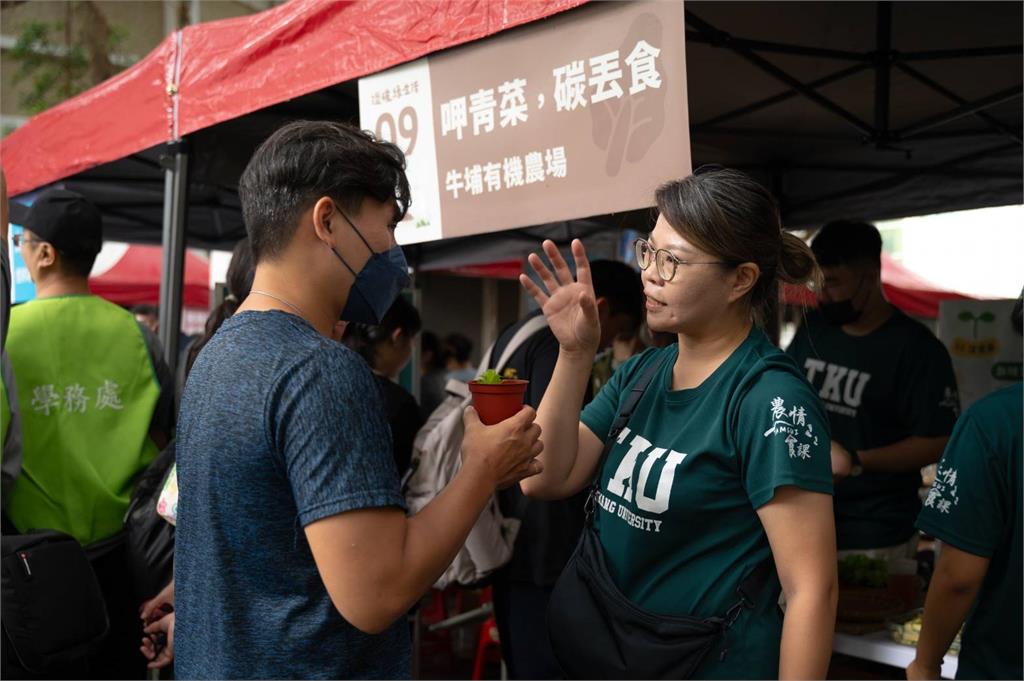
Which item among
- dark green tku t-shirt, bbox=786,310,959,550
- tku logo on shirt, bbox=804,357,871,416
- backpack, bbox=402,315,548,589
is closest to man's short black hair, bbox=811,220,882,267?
dark green tku t-shirt, bbox=786,310,959,550

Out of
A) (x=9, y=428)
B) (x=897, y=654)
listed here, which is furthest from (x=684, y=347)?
(x=9, y=428)

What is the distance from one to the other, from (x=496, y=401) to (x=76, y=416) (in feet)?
6.44

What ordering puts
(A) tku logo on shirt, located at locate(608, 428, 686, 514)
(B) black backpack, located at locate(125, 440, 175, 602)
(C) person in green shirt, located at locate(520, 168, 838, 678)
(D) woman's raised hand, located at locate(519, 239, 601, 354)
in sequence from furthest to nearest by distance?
(B) black backpack, located at locate(125, 440, 175, 602), (D) woman's raised hand, located at locate(519, 239, 601, 354), (A) tku logo on shirt, located at locate(608, 428, 686, 514), (C) person in green shirt, located at locate(520, 168, 838, 678)

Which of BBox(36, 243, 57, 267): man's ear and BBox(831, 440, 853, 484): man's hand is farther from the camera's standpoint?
BBox(36, 243, 57, 267): man's ear

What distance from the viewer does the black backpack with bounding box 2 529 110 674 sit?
2.60 metres

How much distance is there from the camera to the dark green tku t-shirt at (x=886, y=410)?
10.9 ft

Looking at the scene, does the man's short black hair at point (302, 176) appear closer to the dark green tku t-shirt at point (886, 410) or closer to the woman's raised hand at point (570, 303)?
the woman's raised hand at point (570, 303)

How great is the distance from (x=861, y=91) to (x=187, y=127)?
3131 millimetres

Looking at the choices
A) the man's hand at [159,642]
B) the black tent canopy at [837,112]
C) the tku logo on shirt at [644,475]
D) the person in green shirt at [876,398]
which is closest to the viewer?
the tku logo on shirt at [644,475]

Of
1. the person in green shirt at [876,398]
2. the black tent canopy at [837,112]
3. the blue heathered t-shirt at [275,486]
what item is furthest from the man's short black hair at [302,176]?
the person in green shirt at [876,398]

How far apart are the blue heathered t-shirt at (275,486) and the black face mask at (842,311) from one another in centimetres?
249

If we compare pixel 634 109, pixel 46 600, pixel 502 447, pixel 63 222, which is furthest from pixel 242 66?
pixel 502 447

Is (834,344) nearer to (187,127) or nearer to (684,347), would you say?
(684,347)

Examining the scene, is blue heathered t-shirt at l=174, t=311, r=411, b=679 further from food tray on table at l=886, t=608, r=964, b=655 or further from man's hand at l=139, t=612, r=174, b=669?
food tray on table at l=886, t=608, r=964, b=655
